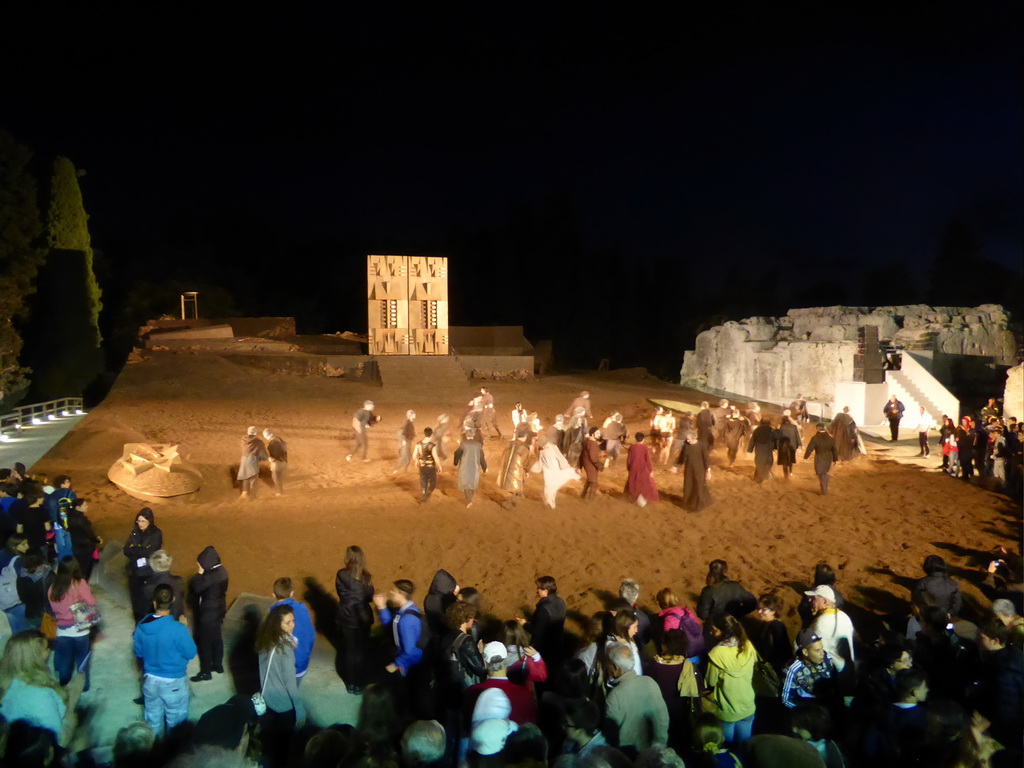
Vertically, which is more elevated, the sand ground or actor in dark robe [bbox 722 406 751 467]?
actor in dark robe [bbox 722 406 751 467]

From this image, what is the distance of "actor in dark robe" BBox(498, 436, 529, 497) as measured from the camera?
39.9ft

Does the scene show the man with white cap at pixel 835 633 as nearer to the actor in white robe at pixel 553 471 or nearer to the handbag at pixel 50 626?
the handbag at pixel 50 626

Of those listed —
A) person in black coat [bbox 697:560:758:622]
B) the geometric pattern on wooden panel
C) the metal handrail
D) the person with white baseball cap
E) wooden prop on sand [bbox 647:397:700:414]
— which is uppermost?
the geometric pattern on wooden panel

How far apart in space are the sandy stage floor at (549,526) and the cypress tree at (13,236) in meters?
5.21

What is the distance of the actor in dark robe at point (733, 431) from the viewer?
14352 millimetres

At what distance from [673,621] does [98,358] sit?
2824 cm

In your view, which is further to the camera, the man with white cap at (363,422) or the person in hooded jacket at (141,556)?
the man with white cap at (363,422)

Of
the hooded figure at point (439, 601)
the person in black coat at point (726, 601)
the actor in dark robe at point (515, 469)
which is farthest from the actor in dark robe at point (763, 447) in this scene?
the hooded figure at point (439, 601)

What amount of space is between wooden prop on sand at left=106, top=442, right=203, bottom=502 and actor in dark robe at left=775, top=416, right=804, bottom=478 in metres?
10.3

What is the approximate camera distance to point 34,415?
19.8m

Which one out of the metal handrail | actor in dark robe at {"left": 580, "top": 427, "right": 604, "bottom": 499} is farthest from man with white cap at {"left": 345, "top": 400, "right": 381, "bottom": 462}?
the metal handrail

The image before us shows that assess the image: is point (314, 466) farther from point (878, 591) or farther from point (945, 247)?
point (945, 247)

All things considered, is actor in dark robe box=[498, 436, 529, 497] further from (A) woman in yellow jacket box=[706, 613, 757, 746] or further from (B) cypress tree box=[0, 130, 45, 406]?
(B) cypress tree box=[0, 130, 45, 406]

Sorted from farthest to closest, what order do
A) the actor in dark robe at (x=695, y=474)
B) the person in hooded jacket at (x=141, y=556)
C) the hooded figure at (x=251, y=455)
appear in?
the hooded figure at (x=251, y=455), the actor in dark robe at (x=695, y=474), the person in hooded jacket at (x=141, y=556)
